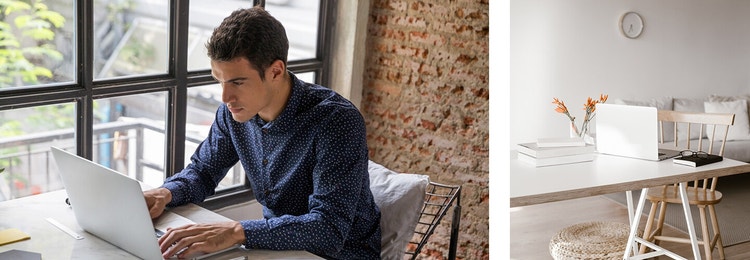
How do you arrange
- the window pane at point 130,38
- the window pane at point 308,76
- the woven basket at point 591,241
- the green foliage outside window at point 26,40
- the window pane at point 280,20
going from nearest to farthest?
1. the woven basket at point 591,241
2. the green foliage outside window at point 26,40
3. the window pane at point 130,38
4. the window pane at point 280,20
5. the window pane at point 308,76

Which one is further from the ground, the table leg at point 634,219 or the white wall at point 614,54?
the white wall at point 614,54

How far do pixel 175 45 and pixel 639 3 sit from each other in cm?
213

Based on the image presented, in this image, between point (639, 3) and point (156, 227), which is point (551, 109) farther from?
point (156, 227)

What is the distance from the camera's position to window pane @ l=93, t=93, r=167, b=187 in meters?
3.31

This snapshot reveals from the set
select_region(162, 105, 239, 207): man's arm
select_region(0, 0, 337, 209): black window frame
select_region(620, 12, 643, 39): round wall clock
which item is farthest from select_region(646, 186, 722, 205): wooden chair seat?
select_region(0, 0, 337, 209): black window frame

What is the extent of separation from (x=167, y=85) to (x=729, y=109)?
7.59ft

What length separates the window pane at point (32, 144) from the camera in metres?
3.01

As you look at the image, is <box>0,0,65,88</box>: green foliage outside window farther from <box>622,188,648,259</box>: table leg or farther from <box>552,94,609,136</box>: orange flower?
<box>622,188,648,259</box>: table leg

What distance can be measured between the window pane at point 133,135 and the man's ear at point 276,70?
3.64 feet

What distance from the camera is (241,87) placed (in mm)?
2404

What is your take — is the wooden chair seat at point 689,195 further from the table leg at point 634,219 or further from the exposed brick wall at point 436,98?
the exposed brick wall at point 436,98

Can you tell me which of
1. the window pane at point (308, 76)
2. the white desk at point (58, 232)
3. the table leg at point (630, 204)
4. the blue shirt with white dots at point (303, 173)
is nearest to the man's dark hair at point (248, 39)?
the blue shirt with white dots at point (303, 173)

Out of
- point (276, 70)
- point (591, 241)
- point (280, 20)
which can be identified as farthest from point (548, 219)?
point (280, 20)

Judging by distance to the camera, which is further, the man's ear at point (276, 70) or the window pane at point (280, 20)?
the window pane at point (280, 20)
